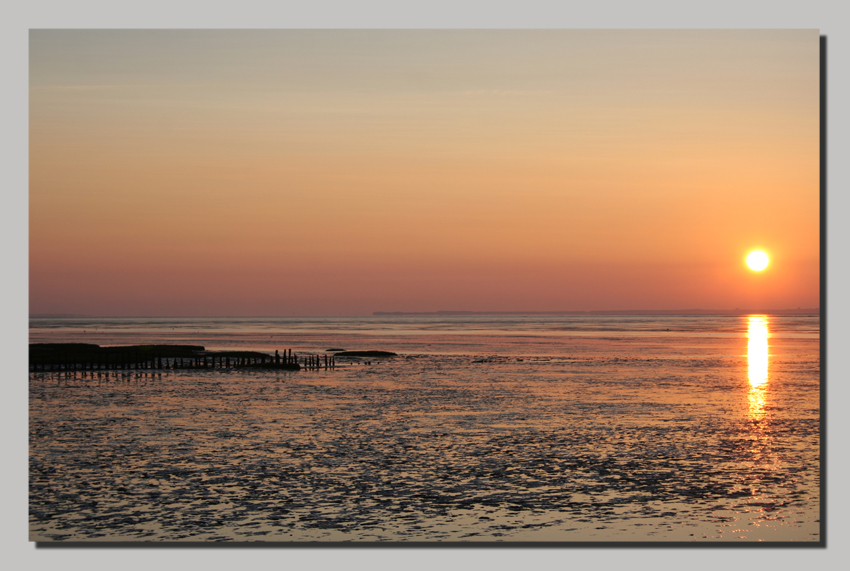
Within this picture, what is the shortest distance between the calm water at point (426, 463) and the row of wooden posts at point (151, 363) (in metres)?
9.08

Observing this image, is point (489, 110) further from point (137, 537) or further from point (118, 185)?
point (137, 537)

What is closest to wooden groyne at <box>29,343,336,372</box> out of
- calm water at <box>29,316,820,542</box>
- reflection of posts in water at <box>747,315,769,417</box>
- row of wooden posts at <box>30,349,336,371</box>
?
row of wooden posts at <box>30,349,336,371</box>

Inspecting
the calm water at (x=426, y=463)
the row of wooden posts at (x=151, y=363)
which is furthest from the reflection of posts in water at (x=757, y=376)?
the row of wooden posts at (x=151, y=363)

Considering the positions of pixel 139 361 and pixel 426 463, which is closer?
pixel 426 463

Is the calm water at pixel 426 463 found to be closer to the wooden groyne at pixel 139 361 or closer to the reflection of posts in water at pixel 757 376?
the reflection of posts in water at pixel 757 376

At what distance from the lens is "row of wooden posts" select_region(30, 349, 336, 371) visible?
163 ft

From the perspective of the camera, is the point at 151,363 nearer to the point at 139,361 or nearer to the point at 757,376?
the point at 139,361

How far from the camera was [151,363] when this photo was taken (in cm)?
5647

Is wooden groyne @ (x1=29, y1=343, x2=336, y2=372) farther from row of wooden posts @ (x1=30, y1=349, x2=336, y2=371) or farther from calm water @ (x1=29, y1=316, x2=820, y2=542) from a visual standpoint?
calm water @ (x1=29, y1=316, x2=820, y2=542)

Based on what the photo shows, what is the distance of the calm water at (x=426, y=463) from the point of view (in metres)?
14.9

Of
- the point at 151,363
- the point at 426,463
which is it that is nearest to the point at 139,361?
the point at 151,363

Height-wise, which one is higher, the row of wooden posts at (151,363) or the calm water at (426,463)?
the calm water at (426,463)

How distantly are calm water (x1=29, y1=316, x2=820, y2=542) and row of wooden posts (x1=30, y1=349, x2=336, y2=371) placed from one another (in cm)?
908

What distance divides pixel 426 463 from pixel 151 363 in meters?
41.3
